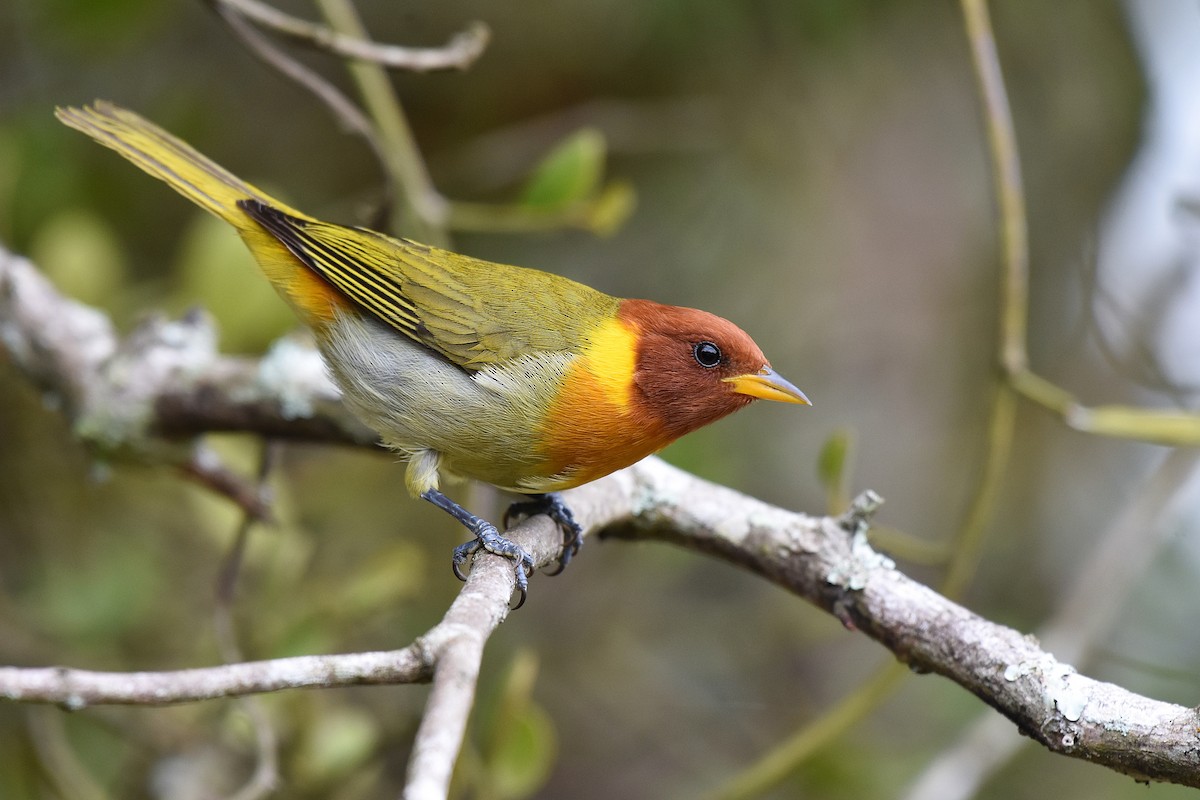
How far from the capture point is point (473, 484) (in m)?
3.86

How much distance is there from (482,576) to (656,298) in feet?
15.0

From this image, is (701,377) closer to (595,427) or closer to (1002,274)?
(595,427)

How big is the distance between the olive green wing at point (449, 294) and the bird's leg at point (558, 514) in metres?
0.46

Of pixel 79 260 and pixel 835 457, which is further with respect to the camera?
pixel 79 260

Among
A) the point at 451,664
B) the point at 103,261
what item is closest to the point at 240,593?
the point at 103,261

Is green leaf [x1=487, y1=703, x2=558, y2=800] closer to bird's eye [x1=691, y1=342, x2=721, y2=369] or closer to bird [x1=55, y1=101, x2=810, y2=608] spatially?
bird [x1=55, y1=101, x2=810, y2=608]

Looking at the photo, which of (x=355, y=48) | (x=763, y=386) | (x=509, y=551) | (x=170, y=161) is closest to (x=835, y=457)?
(x=763, y=386)

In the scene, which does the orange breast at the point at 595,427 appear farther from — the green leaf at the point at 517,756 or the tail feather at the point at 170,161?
the tail feather at the point at 170,161

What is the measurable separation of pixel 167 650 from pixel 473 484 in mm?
1980

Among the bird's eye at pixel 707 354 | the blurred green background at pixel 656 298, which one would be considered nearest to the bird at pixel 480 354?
the bird's eye at pixel 707 354

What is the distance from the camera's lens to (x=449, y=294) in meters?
3.68

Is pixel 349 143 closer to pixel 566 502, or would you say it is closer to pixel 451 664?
pixel 566 502

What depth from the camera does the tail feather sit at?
12.2ft

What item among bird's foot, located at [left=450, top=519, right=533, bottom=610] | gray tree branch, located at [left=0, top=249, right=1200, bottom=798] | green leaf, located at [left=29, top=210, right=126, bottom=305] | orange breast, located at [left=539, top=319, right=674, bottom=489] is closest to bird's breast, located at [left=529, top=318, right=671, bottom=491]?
orange breast, located at [left=539, top=319, right=674, bottom=489]
